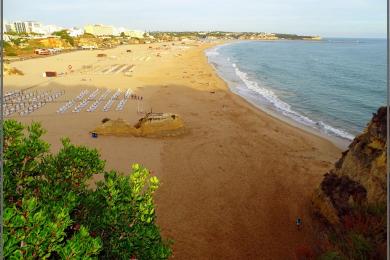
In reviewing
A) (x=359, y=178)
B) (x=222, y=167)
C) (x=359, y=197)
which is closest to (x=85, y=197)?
(x=359, y=197)

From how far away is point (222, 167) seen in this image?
18281 millimetres

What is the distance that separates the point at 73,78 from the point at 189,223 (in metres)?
40.1

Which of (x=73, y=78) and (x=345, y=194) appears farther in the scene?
(x=73, y=78)

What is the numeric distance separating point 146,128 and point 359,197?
14426 millimetres

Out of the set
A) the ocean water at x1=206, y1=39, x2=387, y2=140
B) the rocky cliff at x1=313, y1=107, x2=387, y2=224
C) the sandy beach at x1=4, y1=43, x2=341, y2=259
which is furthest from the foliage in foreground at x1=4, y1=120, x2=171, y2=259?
the ocean water at x1=206, y1=39, x2=387, y2=140

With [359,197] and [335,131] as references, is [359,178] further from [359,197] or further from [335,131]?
[335,131]

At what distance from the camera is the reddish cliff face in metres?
9.04

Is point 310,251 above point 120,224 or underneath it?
underneath

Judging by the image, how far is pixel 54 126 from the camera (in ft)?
79.6

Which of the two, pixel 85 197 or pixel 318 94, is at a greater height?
pixel 85 197

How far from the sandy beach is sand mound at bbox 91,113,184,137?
67 cm

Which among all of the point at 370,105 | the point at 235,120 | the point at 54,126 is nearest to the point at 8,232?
the point at 54,126

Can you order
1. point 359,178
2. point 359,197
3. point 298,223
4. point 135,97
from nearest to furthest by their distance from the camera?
point 359,197 < point 359,178 < point 298,223 < point 135,97

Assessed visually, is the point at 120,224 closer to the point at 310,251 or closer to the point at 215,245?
the point at 215,245
